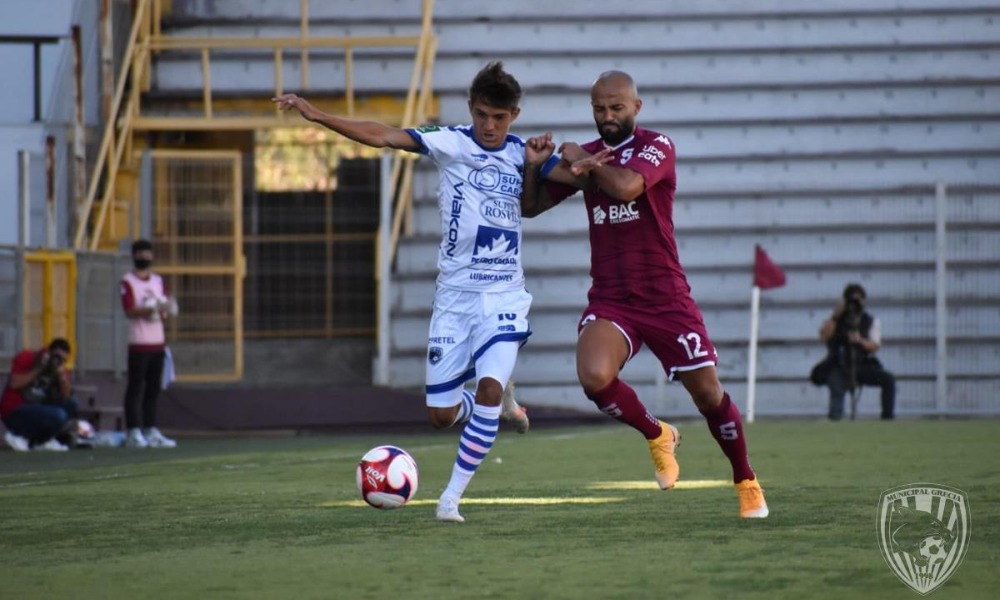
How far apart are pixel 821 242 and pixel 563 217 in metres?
3.08

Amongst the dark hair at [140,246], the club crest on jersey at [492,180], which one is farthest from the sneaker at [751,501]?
the dark hair at [140,246]

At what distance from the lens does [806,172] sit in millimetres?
21172

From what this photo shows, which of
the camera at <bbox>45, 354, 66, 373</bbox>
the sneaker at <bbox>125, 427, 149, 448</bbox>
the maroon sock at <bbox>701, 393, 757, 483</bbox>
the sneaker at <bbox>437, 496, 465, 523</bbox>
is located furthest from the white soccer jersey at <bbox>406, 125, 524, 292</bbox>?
the sneaker at <bbox>125, 427, 149, 448</bbox>

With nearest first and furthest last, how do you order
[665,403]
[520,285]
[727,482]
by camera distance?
[520,285]
[727,482]
[665,403]

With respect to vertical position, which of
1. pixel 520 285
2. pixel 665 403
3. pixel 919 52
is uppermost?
pixel 919 52

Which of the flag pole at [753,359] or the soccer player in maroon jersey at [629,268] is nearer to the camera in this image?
the soccer player in maroon jersey at [629,268]

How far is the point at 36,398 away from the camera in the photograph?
15.2m

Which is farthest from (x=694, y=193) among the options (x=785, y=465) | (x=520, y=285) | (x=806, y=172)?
(x=520, y=285)

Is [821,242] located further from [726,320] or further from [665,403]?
[665,403]

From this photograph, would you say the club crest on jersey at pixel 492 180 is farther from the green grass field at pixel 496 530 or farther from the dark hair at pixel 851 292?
the dark hair at pixel 851 292

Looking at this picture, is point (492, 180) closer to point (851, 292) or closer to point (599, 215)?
point (599, 215)

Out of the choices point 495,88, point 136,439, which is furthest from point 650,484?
point 136,439

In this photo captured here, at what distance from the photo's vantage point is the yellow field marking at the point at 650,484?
30.1 feet
